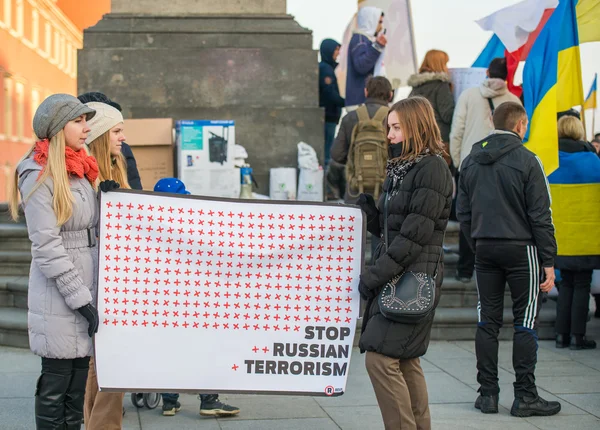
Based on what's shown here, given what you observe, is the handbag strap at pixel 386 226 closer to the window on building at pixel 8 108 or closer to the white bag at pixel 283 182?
the white bag at pixel 283 182

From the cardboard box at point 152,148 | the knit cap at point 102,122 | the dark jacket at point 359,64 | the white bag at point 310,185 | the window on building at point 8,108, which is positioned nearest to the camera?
the knit cap at point 102,122

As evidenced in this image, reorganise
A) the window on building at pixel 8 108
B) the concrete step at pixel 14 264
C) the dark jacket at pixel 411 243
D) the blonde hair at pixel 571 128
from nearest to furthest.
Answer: the dark jacket at pixel 411 243, the blonde hair at pixel 571 128, the concrete step at pixel 14 264, the window on building at pixel 8 108

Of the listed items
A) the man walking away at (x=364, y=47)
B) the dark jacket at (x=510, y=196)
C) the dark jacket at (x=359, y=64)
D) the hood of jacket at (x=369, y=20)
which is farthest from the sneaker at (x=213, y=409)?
the hood of jacket at (x=369, y=20)

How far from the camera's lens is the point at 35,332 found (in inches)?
167

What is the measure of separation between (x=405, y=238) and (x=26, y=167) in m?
1.75

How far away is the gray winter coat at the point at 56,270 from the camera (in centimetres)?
412

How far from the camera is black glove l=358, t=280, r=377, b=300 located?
4703mm

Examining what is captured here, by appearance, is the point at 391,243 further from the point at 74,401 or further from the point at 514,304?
the point at 514,304

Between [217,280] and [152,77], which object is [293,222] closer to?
[217,280]

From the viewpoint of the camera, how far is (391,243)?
4.57 m

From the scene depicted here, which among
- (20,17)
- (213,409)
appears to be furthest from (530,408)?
(20,17)

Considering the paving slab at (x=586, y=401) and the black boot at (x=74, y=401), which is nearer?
the black boot at (x=74, y=401)

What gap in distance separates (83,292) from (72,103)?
2.77ft

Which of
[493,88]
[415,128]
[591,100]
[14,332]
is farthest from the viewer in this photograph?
[591,100]
